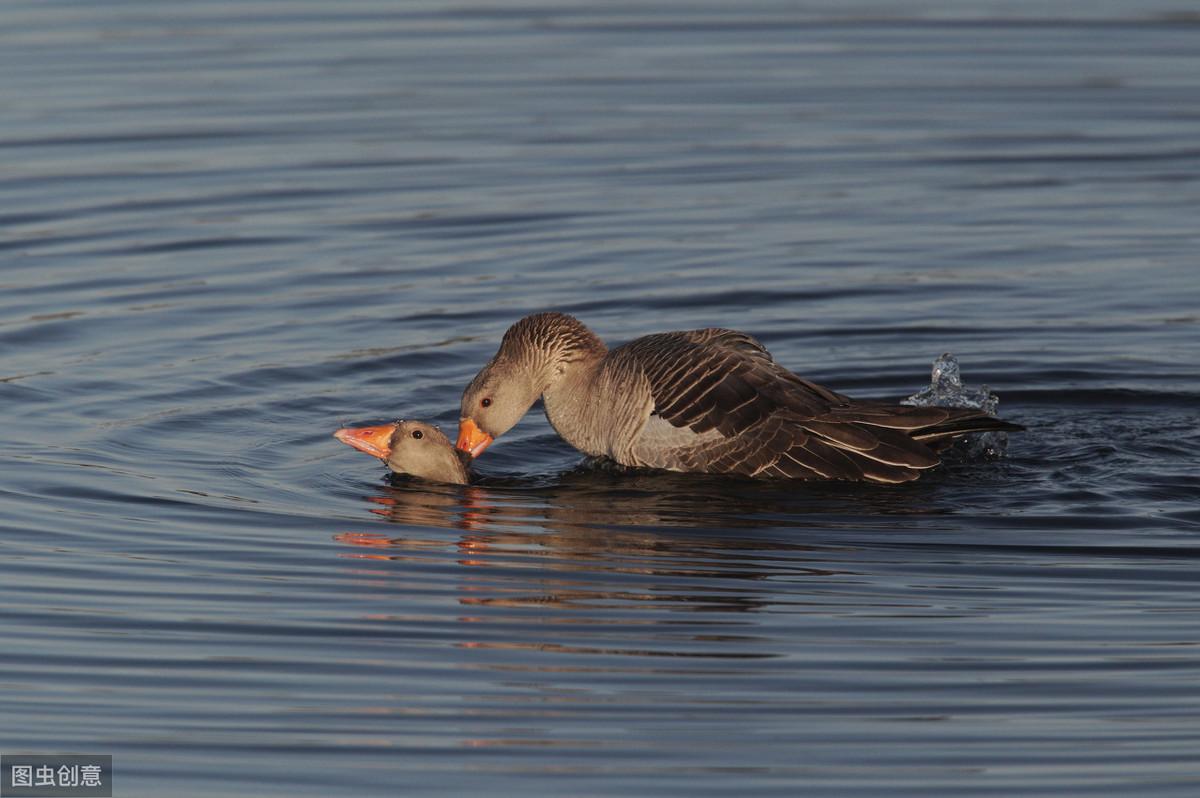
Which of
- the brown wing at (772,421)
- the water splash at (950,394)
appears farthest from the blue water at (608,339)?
the water splash at (950,394)

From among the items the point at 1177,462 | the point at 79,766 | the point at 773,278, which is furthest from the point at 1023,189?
the point at 79,766

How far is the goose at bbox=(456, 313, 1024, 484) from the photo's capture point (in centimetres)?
1120

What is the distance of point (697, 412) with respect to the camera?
1145 centimetres

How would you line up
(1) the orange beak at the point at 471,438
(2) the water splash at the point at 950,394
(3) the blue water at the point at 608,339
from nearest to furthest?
(3) the blue water at the point at 608,339
(1) the orange beak at the point at 471,438
(2) the water splash at the point at 950,394

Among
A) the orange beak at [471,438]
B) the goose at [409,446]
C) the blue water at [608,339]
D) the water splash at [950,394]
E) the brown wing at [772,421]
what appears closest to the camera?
the blue water at [608,339]

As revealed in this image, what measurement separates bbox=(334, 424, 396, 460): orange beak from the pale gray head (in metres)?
0.59

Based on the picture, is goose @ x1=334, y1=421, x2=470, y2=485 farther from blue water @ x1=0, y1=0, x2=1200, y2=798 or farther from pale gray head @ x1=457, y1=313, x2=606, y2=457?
pale gray head @ x1=457, y1=313, x2=606, y2=457

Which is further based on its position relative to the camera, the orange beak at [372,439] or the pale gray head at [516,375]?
the pale gray head at [516,375]

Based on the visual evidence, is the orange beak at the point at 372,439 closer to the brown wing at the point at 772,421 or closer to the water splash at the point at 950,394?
the brown wing at the point at 772,421

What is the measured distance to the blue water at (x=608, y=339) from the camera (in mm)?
7762

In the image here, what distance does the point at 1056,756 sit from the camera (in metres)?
7.30

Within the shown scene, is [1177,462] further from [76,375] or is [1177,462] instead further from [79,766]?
[76,375]

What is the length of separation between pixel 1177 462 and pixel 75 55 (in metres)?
17.4

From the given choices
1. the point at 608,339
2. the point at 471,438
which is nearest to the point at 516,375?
the point at 471,438
